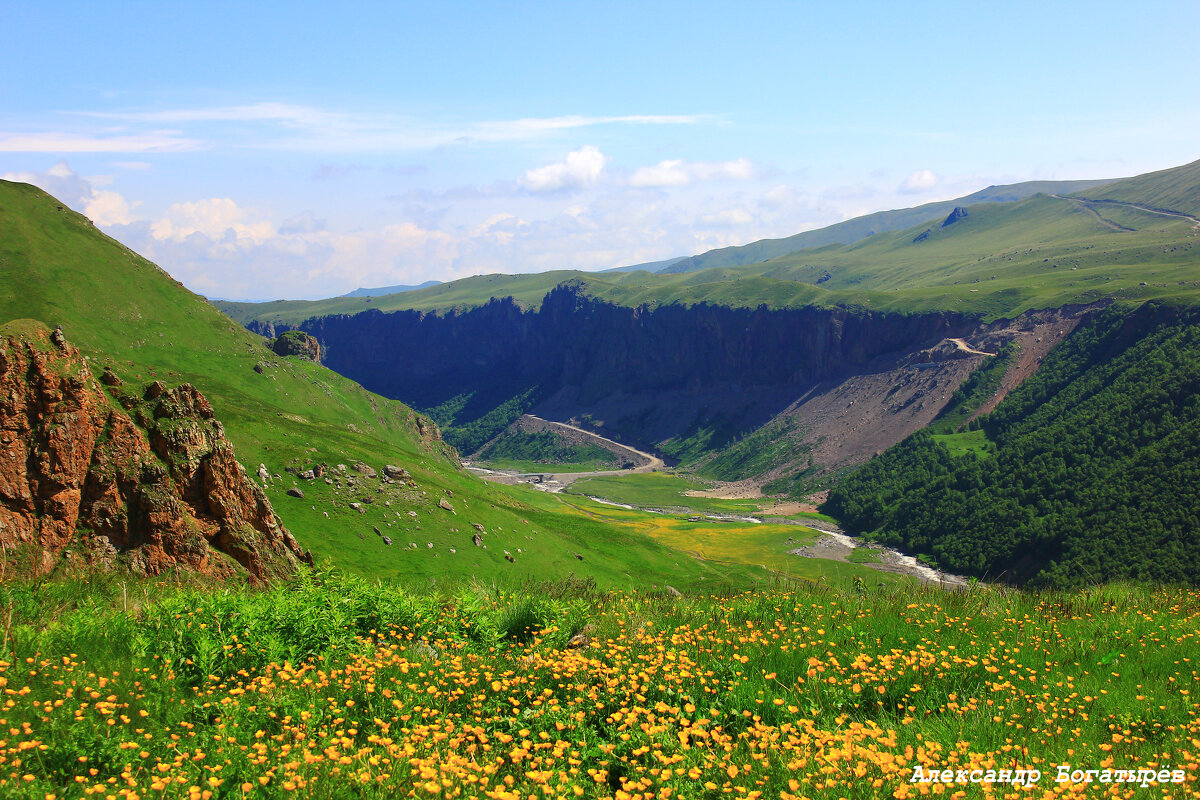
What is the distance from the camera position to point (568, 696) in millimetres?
11844

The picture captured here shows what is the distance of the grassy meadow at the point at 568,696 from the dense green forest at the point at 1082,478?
385ft

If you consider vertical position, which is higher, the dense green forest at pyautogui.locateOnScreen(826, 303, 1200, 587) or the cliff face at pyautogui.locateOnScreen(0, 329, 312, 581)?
the cliff face at pyautogui.locateOnScreen(0, 329, 312, 581)

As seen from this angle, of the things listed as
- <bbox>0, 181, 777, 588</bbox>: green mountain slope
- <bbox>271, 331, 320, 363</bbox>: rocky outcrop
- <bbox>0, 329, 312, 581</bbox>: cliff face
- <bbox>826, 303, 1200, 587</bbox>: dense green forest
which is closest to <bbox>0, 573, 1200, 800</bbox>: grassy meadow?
<bbox>0, 329, 312, 581</bbox>: cliff face

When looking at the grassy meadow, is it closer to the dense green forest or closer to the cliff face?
the cliff face

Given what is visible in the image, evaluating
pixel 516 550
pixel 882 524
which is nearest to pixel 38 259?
pixel 516 550

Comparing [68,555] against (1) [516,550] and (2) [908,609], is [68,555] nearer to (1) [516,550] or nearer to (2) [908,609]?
(2) [908,609]

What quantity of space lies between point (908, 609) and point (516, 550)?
72119 millimetres

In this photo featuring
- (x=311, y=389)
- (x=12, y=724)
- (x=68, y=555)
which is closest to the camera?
(x=12, y=724)

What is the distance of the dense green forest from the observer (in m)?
127

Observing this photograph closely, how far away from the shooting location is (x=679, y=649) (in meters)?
13.5

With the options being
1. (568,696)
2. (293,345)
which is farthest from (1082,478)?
(293,345)

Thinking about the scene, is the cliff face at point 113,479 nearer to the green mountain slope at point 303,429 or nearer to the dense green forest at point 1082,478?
the green mountain slope at point 303,429

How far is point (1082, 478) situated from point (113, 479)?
174615 millimetres

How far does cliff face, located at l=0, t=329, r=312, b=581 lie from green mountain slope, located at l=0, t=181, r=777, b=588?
20.0m
